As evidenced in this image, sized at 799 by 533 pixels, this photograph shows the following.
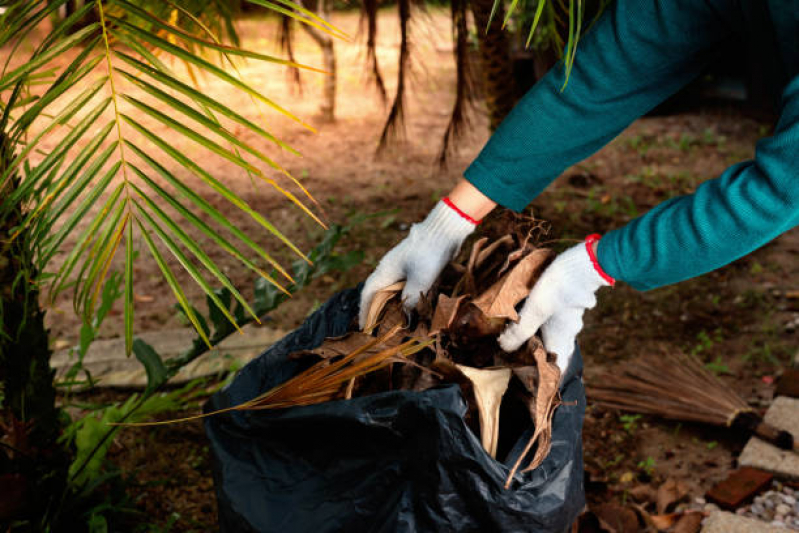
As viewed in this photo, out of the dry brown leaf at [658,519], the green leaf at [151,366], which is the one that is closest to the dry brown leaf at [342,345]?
the green leaf at [151,366]

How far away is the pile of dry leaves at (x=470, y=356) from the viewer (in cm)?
113


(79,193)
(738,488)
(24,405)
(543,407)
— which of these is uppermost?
(79,193)

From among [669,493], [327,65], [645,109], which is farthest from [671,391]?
[327,65]

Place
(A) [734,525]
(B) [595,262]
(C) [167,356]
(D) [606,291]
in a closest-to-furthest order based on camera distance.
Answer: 1. (B) [595,262]
2. (A) [734,525]
3. (C) [167,356]
4. (D) [606,291]

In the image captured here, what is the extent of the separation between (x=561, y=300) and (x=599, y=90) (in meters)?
0.40

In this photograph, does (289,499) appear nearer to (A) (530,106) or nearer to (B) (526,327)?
(B) (526,327)

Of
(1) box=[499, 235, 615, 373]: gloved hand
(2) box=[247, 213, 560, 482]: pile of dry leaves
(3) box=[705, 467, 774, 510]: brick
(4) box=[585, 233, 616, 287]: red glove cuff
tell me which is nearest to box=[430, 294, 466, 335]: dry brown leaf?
(2) box=[247, 213, 560, 482]: pile of dry leaves

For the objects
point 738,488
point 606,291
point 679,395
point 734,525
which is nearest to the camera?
point 734,525

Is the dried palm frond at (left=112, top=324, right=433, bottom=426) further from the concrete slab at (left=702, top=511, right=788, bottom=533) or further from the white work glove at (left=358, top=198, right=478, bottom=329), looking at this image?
the concrete slab at (left=702, top=511, right=788, bottom=533)

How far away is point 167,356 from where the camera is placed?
231 centimetres

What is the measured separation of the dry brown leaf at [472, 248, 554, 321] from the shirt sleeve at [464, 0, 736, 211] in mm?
128

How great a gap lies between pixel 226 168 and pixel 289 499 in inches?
126

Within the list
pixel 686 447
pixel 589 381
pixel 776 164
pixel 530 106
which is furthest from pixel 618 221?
pixel 776 164

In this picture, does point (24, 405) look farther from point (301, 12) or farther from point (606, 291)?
point (606, 291)
